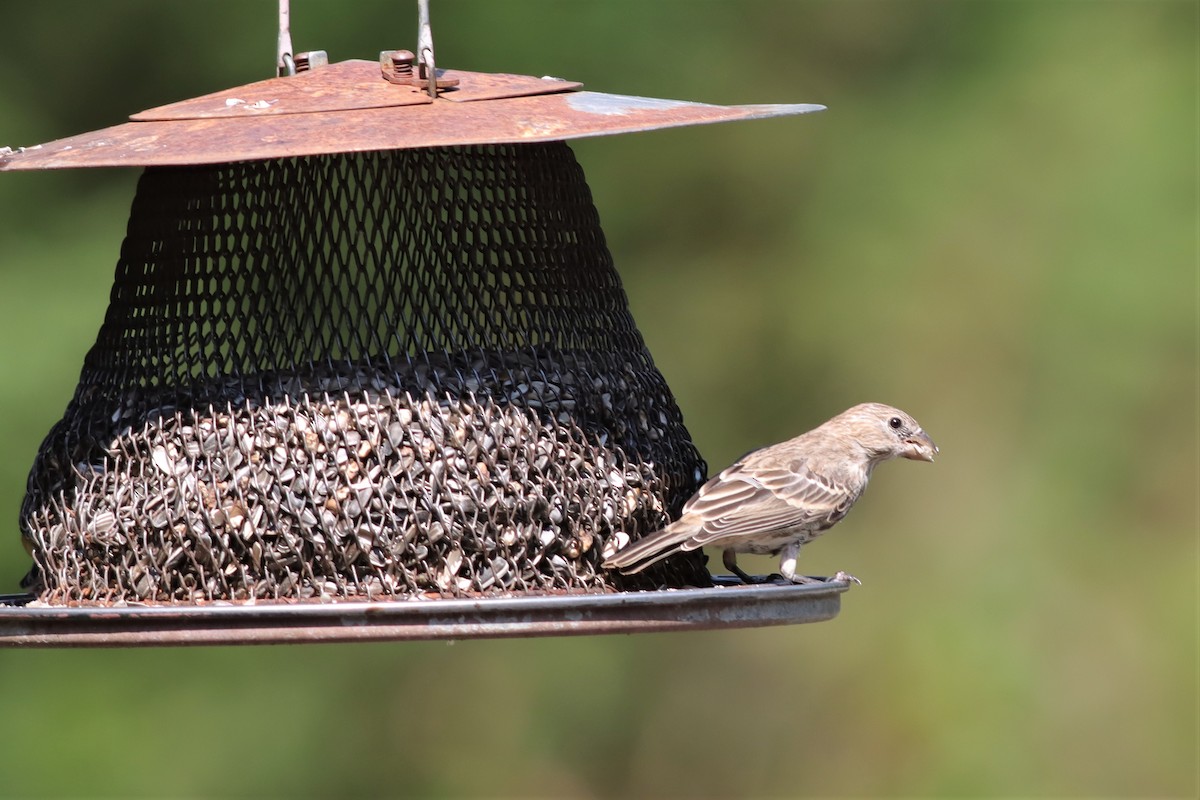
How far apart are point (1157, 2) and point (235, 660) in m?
8.88

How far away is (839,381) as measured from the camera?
1376cm

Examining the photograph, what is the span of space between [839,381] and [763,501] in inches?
307

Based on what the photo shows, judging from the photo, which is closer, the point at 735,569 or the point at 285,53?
the point at 285,53

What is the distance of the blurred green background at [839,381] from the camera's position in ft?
41.4

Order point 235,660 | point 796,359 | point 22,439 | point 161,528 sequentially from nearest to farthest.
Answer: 1. point 161,528
2. point 22,439
3. point 235,660
4. point 796,359

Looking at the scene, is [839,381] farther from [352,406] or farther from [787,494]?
[352,406]

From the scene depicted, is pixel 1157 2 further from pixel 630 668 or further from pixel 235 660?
pixel 235 660

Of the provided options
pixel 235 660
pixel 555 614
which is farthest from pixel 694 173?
pixel 555 614

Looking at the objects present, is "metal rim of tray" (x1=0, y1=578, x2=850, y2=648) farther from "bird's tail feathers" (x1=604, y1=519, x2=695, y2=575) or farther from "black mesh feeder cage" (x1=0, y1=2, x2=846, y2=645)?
"bird's tail feathers" (x1=604, y1=519, x2=695, y2=575)

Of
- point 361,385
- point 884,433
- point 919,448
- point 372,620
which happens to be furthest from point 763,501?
point 372,620

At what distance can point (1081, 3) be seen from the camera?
13930 mm

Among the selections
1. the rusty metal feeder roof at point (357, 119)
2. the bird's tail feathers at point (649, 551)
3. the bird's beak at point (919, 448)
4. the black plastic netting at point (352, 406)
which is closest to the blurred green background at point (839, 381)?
the bird's beak at point (919, 448)

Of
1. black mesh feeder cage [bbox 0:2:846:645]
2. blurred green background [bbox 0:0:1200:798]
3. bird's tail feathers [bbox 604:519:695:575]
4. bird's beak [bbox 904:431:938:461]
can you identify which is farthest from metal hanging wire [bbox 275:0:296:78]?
blurred green background [bbox 0:0:1200:798]

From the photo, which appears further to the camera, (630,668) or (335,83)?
(630,668)
